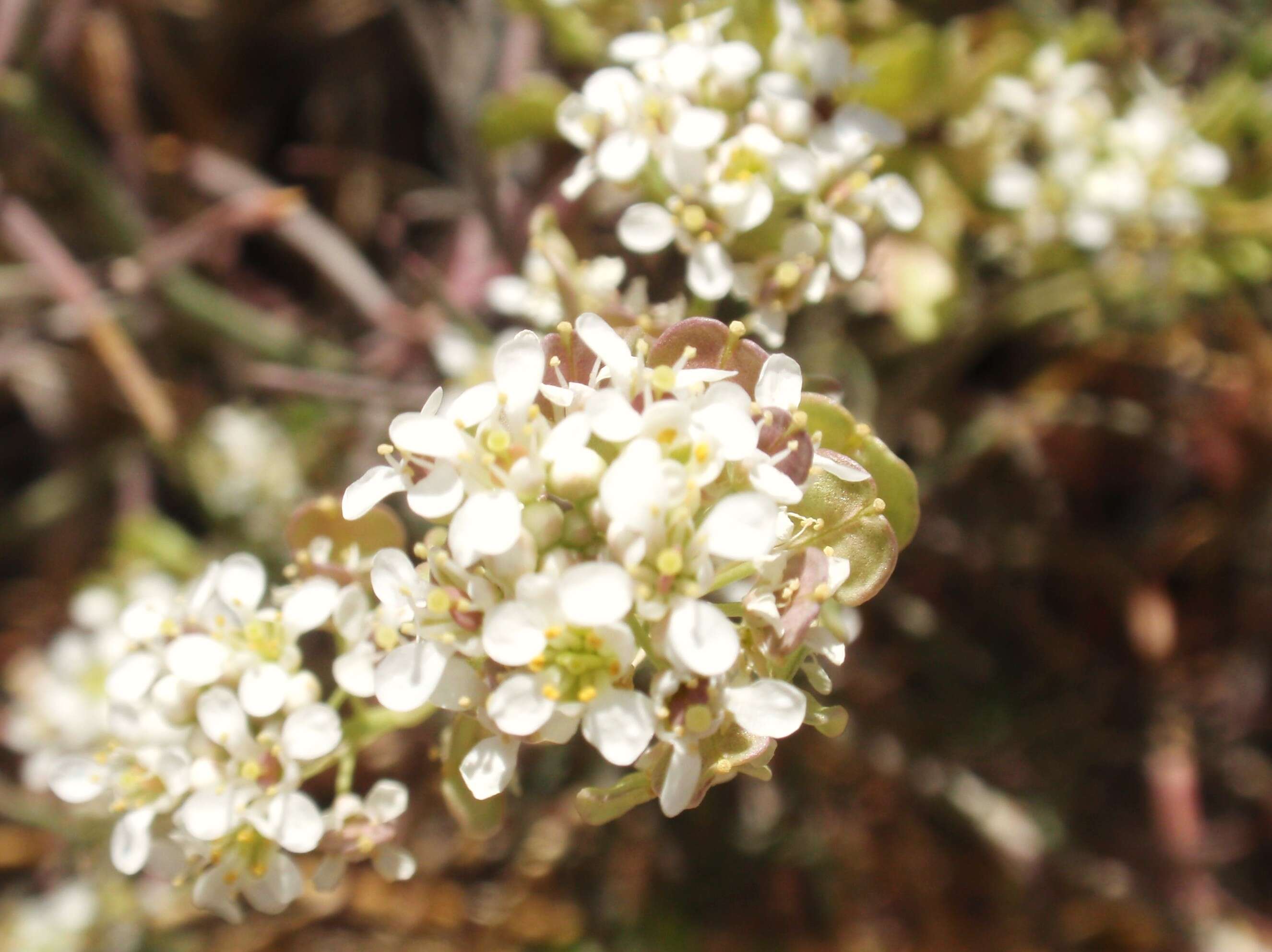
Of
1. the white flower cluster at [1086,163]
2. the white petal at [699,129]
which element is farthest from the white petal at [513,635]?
the white flower cluster at [1086,163]

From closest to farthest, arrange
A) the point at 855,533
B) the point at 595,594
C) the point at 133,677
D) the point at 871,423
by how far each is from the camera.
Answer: the point at 595,594 < the point at 855,533 < the point at 133,677 < the point at 871,423

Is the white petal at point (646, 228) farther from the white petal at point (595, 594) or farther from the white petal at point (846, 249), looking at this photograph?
the white petal at point (595, 594)

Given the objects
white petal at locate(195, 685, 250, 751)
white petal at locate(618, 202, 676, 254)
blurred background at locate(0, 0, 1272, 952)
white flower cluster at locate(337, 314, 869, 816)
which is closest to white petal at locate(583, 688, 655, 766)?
white flower cluster at locate(337, 314, 869, 816)

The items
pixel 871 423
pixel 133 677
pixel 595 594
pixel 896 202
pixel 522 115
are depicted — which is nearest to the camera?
pixel 595 594

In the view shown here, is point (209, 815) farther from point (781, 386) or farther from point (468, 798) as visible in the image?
point (781, 386)

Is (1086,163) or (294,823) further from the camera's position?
(1086,163)

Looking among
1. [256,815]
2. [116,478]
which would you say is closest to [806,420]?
[256,815]

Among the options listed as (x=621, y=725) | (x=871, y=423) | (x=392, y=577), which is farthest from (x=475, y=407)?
(x=871, y=423)
